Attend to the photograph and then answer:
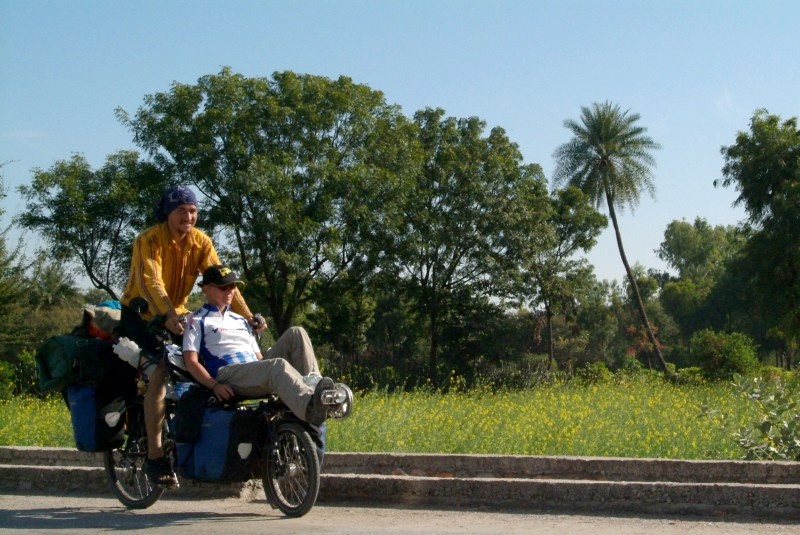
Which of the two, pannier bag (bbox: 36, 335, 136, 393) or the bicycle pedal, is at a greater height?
pannier bag (bbox: 36, 335, 136, 393)

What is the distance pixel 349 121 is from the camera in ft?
140

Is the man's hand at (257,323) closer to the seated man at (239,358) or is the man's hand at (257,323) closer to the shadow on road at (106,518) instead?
the seated man at (239,358)

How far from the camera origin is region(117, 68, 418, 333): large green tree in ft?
131

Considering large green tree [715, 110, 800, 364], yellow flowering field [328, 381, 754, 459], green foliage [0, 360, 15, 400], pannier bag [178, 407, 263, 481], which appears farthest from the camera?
large green tree [715, 110, 800, 364]

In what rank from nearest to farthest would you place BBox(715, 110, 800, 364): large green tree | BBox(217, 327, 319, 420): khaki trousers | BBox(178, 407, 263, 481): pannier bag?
BBox(217, 327, 319, 420): khaki trousers → BBox(178, 407, 263, 481): pannier bag → BBox(715, 110, 800, 364): large green tree

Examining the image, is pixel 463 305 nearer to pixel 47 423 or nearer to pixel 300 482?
pixel 47 423

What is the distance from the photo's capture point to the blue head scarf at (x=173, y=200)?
7285mm

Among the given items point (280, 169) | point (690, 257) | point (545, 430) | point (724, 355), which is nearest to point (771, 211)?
point (724, 355)

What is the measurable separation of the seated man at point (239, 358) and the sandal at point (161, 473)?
72 cm

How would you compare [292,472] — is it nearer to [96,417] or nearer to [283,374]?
[283,374]

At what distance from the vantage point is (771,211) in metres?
45.9

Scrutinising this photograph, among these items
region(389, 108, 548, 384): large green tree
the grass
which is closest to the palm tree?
region(389, 108, 548, 384): large green tree

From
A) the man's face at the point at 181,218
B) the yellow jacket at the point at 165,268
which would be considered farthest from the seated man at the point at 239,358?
the man's face at the point at 181,218

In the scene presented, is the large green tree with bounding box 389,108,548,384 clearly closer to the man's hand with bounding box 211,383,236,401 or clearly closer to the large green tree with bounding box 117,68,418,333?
the large green tree with bounding box 117,68,418,333
